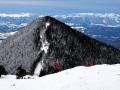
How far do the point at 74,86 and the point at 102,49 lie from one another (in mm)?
40552

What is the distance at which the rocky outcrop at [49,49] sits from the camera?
5409 centimetres

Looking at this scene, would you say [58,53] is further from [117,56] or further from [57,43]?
[117,56]

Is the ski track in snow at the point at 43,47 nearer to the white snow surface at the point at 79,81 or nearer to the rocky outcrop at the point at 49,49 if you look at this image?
the rocky outcrop at the point at 49,49

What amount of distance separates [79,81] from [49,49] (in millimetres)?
34833

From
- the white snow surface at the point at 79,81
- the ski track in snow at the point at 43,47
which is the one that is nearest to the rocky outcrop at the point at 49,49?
the ski track in snow at the point at 43,47

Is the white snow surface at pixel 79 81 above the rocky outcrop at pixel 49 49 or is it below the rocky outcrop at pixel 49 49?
above

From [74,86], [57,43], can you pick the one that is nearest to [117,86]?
[74,86]

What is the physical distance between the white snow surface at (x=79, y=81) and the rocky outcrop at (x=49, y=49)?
28.2 m

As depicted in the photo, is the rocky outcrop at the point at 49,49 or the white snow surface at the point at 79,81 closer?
the white snow surface at the point at 79,81

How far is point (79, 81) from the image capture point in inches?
840

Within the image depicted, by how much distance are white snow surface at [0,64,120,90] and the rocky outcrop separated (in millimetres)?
Answer: 28217

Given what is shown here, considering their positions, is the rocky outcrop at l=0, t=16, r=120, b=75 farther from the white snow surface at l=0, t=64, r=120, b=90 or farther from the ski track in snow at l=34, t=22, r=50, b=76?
the white snow surface at l=0, t=64, r=120, b=90

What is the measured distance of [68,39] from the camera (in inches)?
2313

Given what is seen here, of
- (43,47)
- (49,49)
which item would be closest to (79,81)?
(49,49)
